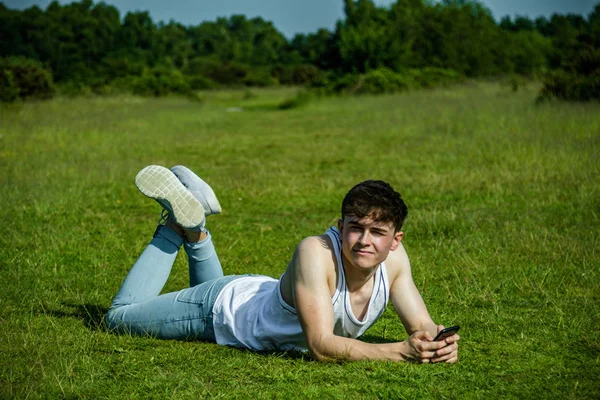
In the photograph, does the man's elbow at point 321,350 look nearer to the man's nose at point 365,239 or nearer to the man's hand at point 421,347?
the man's hand at point 421,347

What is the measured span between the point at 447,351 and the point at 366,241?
82 centimetres

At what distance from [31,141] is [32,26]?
40003 millimetres

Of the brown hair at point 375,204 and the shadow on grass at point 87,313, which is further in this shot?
the shadow on grass at point 87,313

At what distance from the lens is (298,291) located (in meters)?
4.01

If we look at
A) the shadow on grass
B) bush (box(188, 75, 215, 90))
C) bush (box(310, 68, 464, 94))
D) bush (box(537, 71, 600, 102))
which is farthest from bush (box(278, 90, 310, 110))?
the shadow on grass

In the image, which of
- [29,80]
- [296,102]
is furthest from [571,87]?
[29,80]

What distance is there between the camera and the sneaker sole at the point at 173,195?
15.7ft

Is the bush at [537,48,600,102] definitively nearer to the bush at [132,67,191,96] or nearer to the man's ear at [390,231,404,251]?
the man's ear at [390,231,404,251]

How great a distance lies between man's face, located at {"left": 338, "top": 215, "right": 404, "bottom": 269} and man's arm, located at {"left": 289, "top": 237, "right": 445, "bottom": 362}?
14cm

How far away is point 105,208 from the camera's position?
9500mm

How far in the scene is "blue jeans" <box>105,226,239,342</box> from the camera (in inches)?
185

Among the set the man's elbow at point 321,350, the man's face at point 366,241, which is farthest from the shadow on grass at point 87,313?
the man's face at point 366,241

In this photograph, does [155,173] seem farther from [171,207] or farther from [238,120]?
[238,120]

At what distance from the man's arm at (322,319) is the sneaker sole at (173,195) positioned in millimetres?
970
